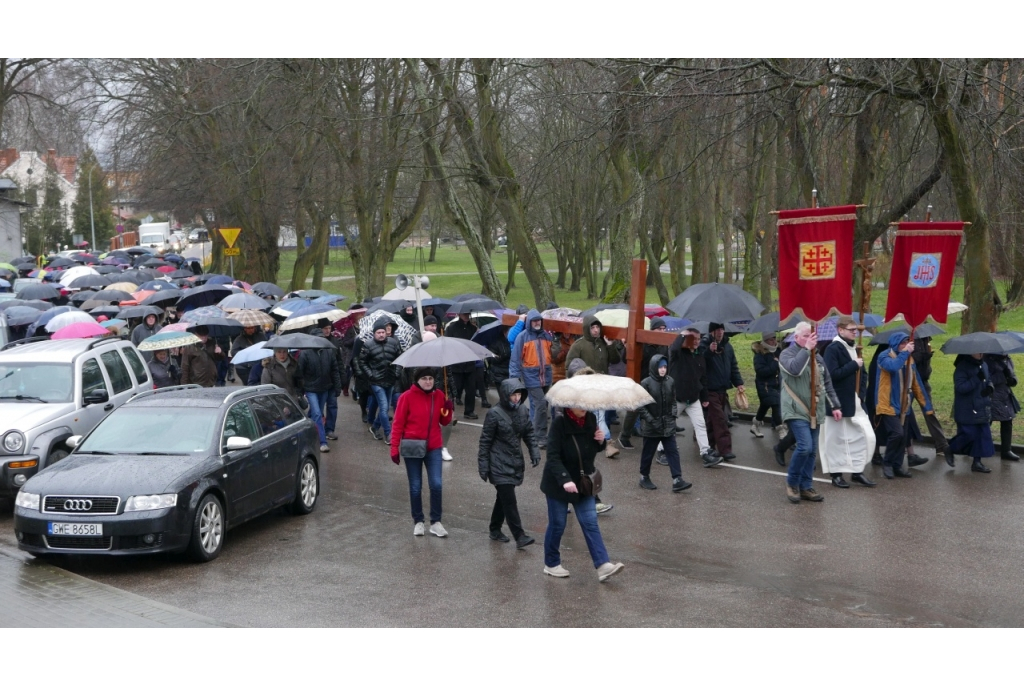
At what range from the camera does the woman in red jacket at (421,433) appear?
1062 centimetres

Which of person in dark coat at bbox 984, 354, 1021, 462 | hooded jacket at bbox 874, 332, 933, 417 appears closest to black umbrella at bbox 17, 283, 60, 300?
hooded jacket at bbox 874, 332, 933, 417

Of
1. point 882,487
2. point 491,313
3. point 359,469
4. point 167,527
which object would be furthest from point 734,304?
point 167,527

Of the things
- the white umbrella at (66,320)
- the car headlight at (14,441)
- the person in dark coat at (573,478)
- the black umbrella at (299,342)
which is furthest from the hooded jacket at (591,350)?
the white umbrella at (66,320)

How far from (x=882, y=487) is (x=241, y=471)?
719cm

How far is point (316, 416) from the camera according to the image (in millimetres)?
15469

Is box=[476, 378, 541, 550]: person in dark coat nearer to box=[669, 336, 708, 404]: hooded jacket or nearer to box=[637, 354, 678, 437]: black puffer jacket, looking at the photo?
box=[637, 354, 678, 437]: black puffer jacket

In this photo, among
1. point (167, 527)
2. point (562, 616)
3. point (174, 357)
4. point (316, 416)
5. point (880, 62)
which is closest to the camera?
point (562, 616)

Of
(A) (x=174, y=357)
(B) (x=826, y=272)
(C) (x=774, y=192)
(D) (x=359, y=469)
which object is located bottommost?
(D) (x=359, y=469)

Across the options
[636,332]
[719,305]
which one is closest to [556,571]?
[636,332]

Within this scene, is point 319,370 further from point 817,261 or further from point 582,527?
point 582,527

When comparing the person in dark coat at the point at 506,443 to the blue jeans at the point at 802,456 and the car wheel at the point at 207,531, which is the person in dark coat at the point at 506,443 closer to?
the car wheel at the point at 207,531

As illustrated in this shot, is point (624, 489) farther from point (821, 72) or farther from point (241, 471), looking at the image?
point (821, 72)

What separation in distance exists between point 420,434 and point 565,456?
1935 millimetres

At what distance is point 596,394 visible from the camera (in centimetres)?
908
